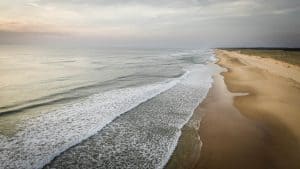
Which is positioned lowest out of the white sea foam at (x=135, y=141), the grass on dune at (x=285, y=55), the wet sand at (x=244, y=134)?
the white sea foam at (x=135, y=141)

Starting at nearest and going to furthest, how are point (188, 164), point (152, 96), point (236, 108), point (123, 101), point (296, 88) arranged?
point (188, 164) → point (236, 108) → point (123, 101) → point (152, 96) → point (296, 88)

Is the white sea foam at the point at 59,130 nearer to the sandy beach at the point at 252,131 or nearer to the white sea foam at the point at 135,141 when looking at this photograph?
the white sea foam at the point at 135,141

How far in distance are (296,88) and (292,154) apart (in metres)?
13.3

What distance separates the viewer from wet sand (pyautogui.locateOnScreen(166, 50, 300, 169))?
24.5 ft

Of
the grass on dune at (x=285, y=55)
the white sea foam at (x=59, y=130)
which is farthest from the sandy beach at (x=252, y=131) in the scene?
the grass on dune at (x=285, y=55)

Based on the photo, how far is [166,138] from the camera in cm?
961

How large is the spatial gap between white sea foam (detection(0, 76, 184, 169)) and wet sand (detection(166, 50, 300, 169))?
13.2 feet

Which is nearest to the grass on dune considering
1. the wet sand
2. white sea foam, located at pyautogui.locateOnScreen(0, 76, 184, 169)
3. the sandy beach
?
the sandy beach

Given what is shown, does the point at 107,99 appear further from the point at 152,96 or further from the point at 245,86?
the point at 245,86

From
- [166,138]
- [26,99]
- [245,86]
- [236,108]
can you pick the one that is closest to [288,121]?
[236,108]

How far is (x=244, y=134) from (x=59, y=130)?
772 cm

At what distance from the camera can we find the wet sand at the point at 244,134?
7.48 m

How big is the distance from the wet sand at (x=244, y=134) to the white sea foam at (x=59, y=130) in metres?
4.04

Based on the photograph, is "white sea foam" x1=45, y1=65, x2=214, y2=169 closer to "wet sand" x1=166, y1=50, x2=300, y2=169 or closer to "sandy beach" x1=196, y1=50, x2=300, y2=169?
"wet sand" x1=166, y1=50, x2=300, y2=169
